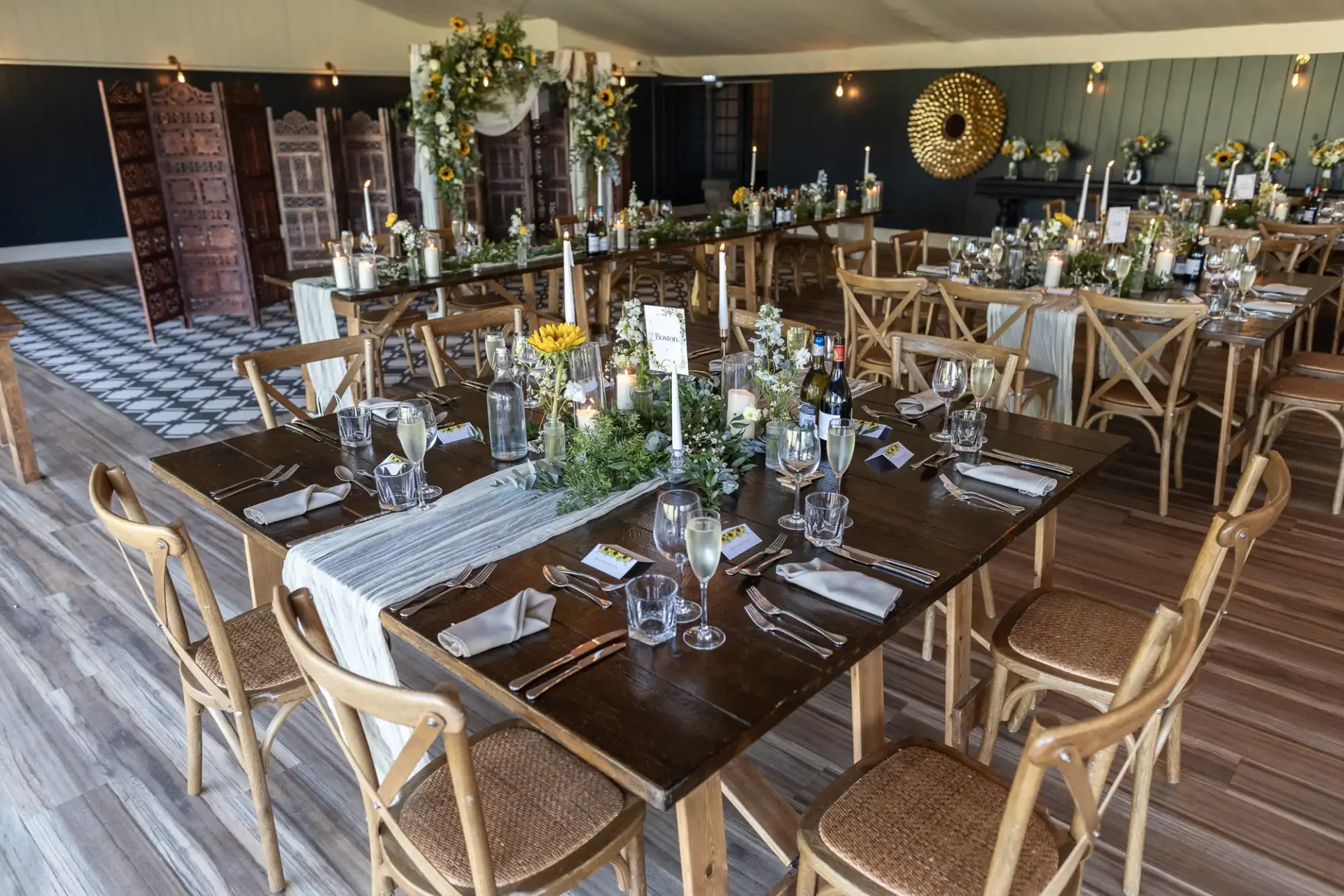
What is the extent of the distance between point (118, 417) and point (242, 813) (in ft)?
12.2

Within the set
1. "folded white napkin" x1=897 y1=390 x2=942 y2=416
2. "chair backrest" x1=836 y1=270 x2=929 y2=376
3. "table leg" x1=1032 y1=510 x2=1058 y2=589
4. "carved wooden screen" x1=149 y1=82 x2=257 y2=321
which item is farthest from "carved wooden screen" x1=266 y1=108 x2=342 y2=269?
"table leg" x1=1032 y1=510 x2=1058 y2=589

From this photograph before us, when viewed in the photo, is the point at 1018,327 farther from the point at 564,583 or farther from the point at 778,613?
the point at 564,583

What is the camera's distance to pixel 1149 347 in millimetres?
3715

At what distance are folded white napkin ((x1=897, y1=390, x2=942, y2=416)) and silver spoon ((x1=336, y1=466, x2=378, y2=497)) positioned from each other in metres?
1.48

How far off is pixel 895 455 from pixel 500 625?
1.18 meters

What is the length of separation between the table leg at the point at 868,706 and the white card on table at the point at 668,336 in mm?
758

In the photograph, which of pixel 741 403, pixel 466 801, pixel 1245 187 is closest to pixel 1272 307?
pixel 1245 187

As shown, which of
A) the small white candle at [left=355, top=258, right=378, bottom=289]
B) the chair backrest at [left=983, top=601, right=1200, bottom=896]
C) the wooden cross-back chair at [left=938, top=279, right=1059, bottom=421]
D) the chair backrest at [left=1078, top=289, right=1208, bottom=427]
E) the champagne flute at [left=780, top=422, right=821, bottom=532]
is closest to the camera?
the chair backrest at [left=983, top=601, right=1200, bottom=896]

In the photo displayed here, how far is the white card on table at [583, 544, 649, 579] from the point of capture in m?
1.74

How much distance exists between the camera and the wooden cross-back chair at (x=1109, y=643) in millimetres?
1652

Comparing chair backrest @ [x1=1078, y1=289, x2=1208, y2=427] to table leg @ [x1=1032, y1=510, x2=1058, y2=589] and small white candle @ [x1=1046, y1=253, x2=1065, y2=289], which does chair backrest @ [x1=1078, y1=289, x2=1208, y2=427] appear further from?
table leg @ [x1=1032, y1=510, x2=1058, y2=589]

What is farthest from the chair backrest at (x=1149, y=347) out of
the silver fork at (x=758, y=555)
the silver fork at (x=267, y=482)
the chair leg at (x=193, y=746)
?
the chair leg at (x=193, y=746)

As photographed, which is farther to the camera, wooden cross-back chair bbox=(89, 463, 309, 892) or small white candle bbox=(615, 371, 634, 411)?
small white candle bbox=(615, 371, 634, 411)

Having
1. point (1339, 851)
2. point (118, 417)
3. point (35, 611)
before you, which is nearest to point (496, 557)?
point (1339, 851)
